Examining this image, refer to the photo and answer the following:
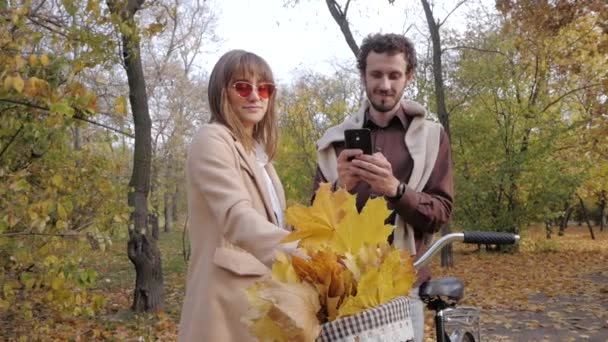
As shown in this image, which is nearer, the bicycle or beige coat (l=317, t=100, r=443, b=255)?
beige coat (l=317, t=100, r=443, b=255)

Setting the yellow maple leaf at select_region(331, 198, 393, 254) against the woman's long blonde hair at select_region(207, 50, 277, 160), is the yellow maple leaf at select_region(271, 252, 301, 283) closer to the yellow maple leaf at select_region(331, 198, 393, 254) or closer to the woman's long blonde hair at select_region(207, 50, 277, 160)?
the yellow maple leaf at select_region(331, 198, 393, 254)

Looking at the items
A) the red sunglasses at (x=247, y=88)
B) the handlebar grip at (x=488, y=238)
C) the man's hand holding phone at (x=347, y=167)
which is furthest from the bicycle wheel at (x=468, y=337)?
the red sunglasses at (x=247, y=88)

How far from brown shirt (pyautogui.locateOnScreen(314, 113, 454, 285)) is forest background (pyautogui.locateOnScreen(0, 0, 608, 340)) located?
4.68ft

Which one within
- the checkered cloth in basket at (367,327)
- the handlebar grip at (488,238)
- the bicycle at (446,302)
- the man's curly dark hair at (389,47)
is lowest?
the bicycle at (446,302)

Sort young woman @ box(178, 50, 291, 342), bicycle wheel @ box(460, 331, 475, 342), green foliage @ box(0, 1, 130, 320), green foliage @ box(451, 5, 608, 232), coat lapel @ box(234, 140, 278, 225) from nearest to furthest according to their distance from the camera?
young woman @ box(178, 50, 291, 342), coat lapel @ box(234, 140, 278, 225), bicycle wheel @ box(460, 331, 475, 342), green foliage @ box(0, 1, 130, 320), green foliage @ box(451, 5, 608, 232)

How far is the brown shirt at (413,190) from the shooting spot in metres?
2.09

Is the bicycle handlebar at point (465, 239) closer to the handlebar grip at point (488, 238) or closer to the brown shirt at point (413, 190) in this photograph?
the handlebar grip at point (488, 238)

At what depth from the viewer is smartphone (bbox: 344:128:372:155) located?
1.92 meters

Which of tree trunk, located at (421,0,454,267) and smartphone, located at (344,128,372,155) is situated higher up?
tree trunk, located at (421,0,454,267)

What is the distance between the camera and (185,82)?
31.0 metres

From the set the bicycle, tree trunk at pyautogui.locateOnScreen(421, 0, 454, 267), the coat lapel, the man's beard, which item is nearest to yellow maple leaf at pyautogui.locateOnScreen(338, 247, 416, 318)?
the coat lapel

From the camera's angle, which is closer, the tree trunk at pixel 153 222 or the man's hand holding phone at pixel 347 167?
the man's hand holding phone at pixel 347 167

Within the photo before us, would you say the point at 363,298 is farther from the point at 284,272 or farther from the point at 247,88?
the point at 247,88

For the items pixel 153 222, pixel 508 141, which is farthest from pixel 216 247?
pixel 153 222
